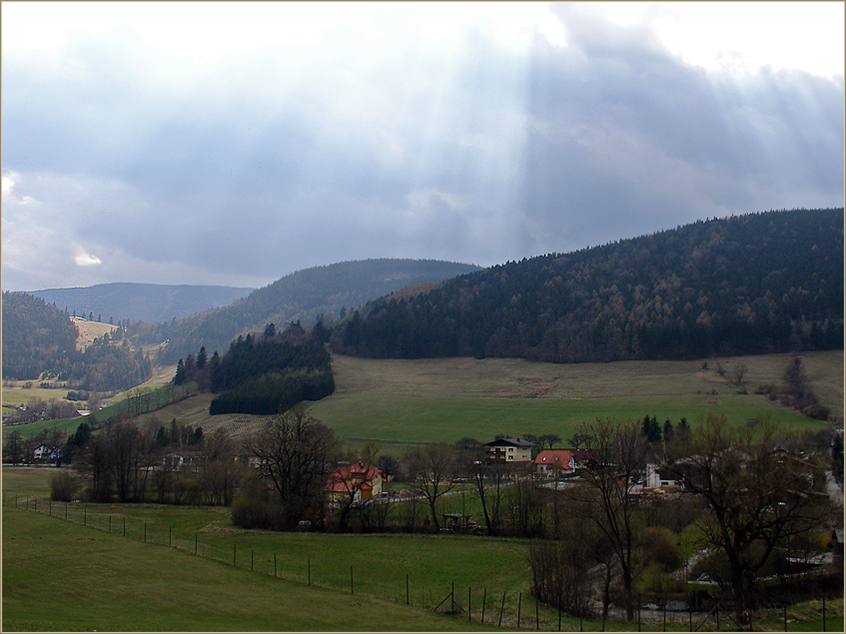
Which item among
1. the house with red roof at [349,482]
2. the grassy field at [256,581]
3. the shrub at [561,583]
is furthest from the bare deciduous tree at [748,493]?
the house with red roof at [349,482]

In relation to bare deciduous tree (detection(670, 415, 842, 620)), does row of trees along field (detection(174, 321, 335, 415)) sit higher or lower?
higher

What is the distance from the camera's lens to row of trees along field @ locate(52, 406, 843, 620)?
29.9 meters

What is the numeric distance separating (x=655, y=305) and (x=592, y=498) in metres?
135

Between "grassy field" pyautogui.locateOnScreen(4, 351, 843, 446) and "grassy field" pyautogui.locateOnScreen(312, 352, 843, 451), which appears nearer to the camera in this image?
"grassy field" pyautogui.locateOnScreen(312, 352, 843, 451)

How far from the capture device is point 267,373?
14962 cm

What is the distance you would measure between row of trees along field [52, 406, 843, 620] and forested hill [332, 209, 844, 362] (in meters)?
80.8

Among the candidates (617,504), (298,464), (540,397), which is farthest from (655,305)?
(617,504)

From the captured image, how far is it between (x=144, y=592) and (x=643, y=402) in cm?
9053

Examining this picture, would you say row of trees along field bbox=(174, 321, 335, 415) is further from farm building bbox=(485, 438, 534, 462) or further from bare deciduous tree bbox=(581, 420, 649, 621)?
bare deciduous tree bbox=(581, 420, 649, 621)

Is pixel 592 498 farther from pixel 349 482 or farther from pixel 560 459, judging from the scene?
pixel 560 459

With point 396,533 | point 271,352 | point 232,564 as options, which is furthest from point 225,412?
point 232,564

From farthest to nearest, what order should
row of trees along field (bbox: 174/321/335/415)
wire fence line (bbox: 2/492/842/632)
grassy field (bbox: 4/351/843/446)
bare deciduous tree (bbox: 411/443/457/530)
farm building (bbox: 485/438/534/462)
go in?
row of trees along field (bbox: 174/321/335/415) < grassy field (bbox: 4/351/843/446) < farm building (bbox: 485/438/534/462) < bare deciduous tree (bbox: 411/443/457/530) < wire fence line (bbox: 2/492/842/632)

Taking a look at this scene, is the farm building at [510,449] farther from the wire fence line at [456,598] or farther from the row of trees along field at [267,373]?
the row of trees along field at [267,373]

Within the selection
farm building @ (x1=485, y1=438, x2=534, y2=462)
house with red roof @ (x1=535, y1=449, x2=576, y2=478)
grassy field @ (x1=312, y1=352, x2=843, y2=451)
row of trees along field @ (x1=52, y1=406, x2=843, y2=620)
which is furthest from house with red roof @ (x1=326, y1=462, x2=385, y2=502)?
grassy field @ (x1=312, y1=352, x2=843, y2=451)
